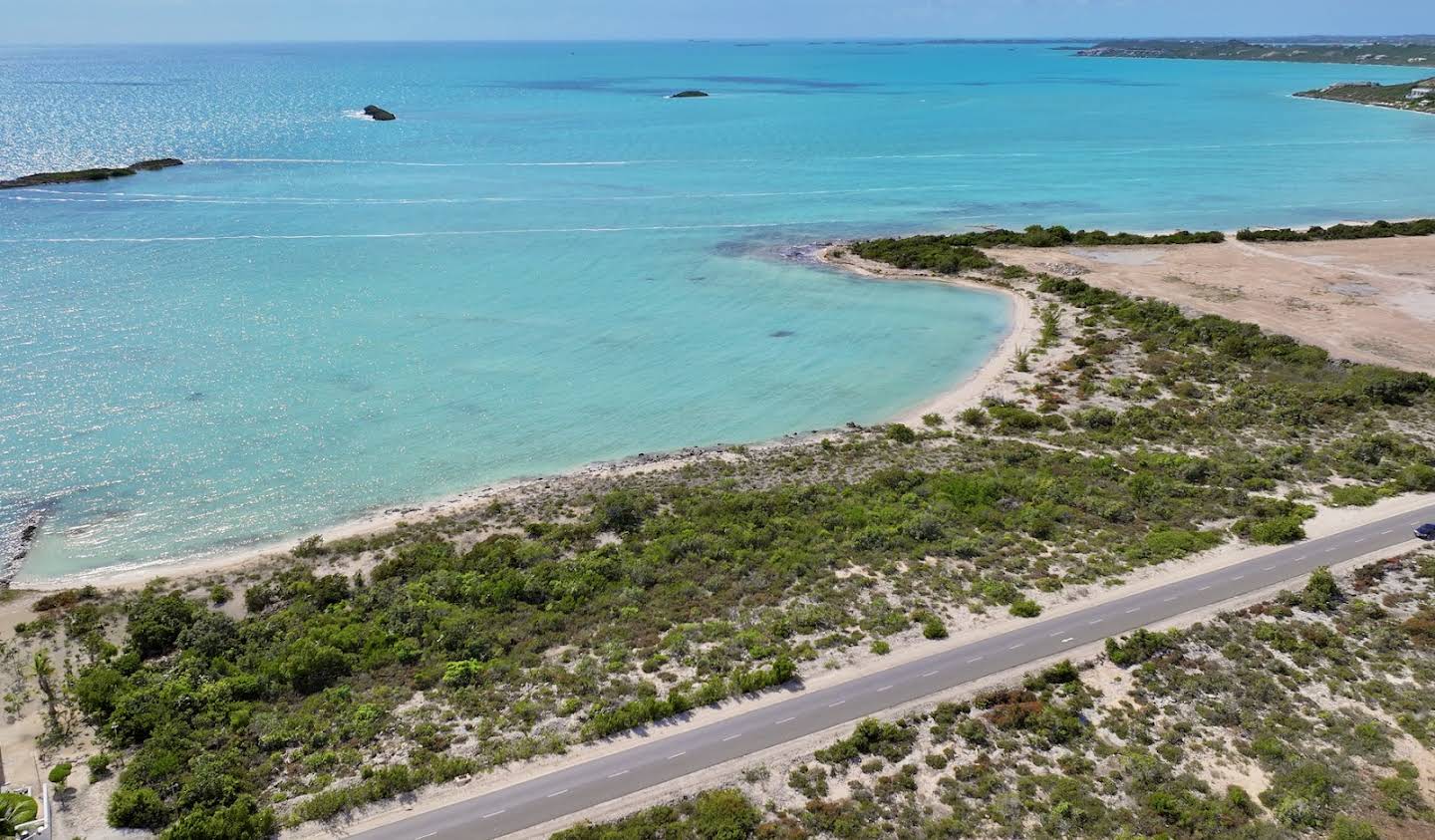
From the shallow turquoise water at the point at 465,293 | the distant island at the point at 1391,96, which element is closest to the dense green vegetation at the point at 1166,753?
the shallow turquoise water at the point at 465,293

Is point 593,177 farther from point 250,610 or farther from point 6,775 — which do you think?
point 6,775

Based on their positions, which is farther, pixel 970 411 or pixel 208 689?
pixel 970 411

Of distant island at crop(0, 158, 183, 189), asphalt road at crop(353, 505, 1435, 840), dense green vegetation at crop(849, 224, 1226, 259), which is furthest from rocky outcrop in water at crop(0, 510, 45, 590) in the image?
distant island at crop(0, 158, 183, 189)

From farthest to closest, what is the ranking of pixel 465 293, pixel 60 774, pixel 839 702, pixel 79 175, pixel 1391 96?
pixel 1391 96 < pixel 79 175 < pixel 465 293 < pixel 839 702 < pixel 60 774

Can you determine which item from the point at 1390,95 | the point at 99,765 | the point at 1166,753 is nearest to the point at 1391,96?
the point at 1390,95

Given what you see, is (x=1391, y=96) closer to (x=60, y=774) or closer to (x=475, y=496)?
(x=475, y=496)

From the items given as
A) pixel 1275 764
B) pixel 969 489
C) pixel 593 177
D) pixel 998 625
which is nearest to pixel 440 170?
pixel 593 177
